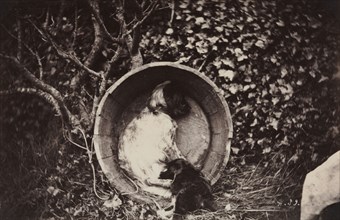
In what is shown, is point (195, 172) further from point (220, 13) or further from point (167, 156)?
point (220, 13)

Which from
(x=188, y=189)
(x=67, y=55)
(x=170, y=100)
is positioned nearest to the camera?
(x=188, y=189)

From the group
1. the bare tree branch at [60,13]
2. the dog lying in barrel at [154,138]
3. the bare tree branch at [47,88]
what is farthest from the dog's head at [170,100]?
the bare tree branch at [60,13]

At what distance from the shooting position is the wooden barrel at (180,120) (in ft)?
12.9

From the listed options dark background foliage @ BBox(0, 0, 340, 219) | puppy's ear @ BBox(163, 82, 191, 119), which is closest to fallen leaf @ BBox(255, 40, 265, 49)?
dark background foliage @ BBox(0, 0, 340, 219)

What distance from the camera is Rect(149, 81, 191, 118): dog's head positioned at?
396cm

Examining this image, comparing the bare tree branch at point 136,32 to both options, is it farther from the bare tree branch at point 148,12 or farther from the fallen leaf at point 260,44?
the fallen leaf at point 260,44

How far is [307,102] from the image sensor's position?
4000mm

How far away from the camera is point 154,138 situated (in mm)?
3988

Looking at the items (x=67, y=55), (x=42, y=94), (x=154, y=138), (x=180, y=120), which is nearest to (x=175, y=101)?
(x=180, y=120)

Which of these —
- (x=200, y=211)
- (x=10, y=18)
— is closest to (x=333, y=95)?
(x=200, y=211)

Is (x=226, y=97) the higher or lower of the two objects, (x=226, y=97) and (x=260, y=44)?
the lower

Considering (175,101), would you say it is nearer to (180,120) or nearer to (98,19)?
(180,120)

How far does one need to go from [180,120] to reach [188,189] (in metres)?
0.52

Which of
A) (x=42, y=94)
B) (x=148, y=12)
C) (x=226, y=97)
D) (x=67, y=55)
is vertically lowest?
(x=226, y=97)
